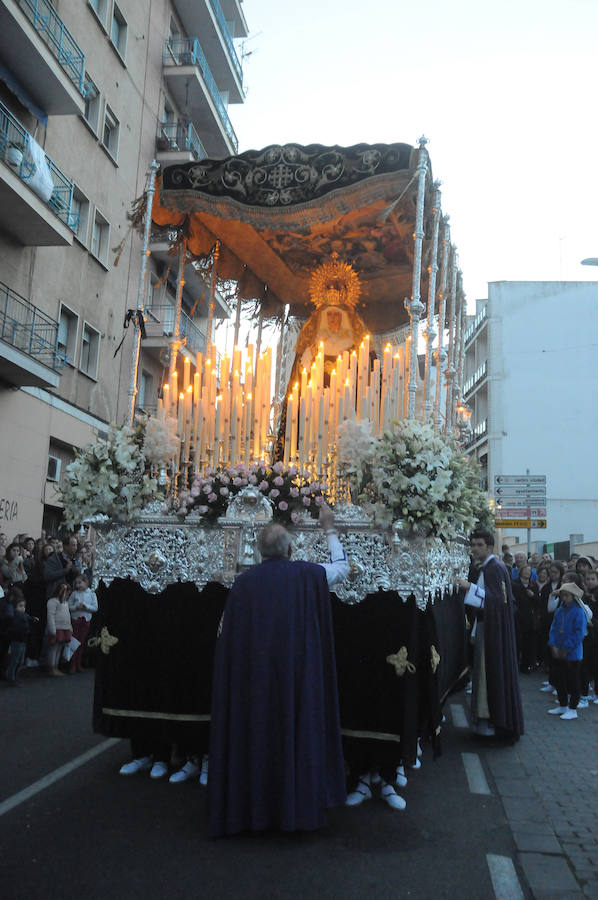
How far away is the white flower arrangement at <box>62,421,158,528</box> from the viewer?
6203 millimetres

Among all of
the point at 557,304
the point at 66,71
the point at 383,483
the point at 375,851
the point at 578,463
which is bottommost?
the point at 375,851

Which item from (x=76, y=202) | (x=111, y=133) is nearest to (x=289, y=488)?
(x=76, y=202)

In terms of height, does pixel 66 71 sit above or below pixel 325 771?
above

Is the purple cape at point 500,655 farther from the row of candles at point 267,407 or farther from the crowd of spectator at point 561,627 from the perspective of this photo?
the row of candles at point 267,407

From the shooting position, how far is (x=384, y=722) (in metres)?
5.47

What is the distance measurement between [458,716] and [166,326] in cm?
1684

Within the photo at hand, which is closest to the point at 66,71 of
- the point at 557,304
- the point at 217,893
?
the point at 217,893

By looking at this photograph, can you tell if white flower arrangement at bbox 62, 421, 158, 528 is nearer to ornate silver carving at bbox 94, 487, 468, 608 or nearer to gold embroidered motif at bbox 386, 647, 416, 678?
ornate silver carving at bbox 94, 487, 468, 608

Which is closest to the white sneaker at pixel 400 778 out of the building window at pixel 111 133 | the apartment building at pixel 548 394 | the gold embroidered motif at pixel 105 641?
the gold embroidered motif at pixel 105 641

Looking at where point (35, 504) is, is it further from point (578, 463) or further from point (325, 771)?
point (578, 463)

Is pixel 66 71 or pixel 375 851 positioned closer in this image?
pixel 375 851

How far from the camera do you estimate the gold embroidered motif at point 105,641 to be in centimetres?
597

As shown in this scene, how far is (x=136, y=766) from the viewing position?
19.8 feet

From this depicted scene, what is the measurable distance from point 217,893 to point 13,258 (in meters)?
14.4
